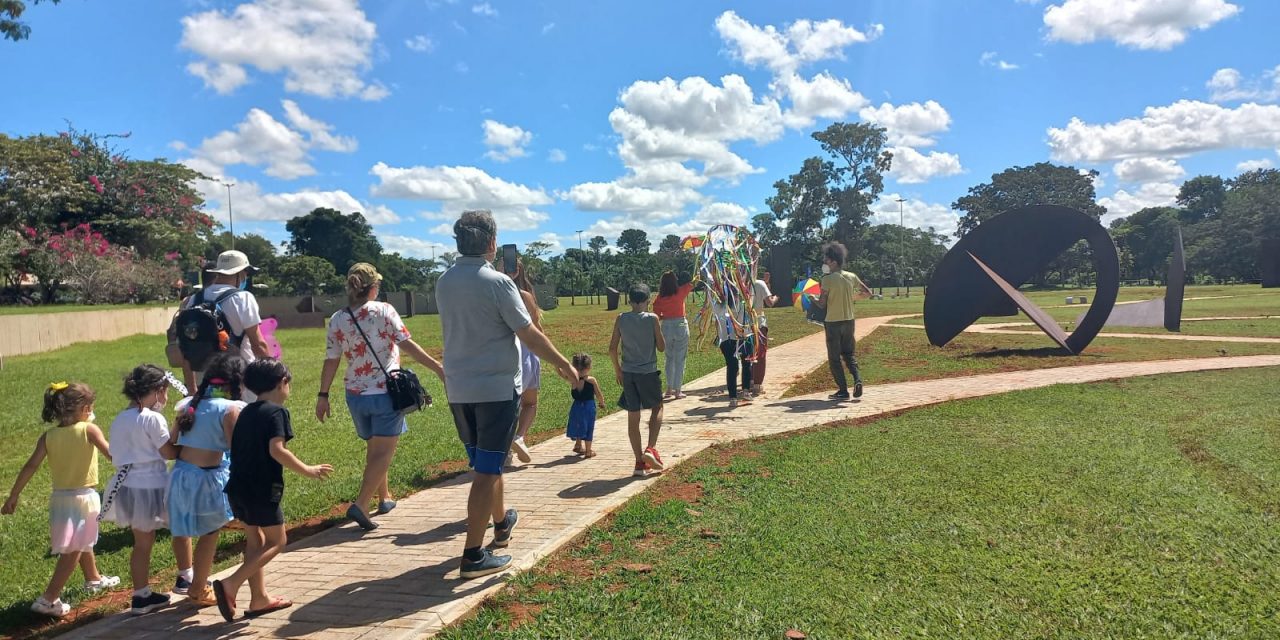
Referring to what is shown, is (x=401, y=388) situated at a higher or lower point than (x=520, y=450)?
higher

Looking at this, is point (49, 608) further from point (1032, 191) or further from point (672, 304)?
point (1032, 191)

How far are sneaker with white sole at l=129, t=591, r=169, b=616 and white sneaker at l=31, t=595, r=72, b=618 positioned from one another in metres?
0.35

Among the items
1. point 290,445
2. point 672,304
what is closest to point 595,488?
point 672,304

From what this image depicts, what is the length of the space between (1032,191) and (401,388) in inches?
3134

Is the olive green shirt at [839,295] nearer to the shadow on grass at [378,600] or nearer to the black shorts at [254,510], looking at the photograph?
the shadow on grass at [378,600]

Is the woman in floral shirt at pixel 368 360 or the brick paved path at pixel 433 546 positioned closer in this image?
the brick paved path at pixel 433 546

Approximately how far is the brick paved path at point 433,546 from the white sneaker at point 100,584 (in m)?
0.61

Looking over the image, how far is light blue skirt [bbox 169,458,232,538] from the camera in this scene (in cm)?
374

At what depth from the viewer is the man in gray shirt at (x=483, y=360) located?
390 centimetres

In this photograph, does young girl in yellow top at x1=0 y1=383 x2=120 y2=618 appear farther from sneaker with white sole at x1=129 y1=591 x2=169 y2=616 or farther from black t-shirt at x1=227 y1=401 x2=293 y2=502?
black t-shirt at x1=227 y1=401 x2=293 y2=502

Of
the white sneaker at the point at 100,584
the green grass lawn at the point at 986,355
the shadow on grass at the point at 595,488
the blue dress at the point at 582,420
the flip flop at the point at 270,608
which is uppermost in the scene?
the blue dress at the point at 582,420

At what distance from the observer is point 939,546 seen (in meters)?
4.14

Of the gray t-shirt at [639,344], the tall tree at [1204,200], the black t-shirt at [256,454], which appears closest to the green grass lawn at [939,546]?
the gray t-shirt at [639,344]

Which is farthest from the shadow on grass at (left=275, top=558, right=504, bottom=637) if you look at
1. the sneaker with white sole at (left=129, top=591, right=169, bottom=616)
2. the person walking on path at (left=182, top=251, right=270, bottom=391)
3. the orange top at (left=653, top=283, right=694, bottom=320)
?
the orange top at (left=653, top=283, right=694, bottom=320)
